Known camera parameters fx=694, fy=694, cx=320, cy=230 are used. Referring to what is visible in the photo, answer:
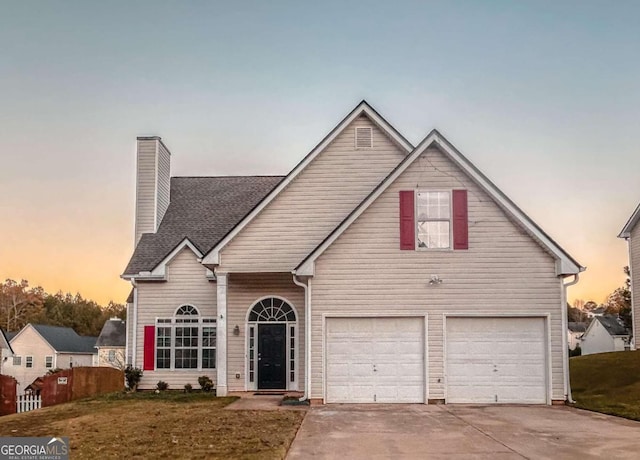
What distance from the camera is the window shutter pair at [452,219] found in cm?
1803

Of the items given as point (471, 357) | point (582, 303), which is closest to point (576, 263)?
point (471, 357)

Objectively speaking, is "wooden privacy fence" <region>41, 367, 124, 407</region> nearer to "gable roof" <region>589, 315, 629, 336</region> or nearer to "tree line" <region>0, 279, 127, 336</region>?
"gable roof" <region>589, 315, 629, 336</region>

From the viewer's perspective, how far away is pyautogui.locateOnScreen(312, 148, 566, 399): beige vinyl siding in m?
17.8

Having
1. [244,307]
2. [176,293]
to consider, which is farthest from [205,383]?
[176,293]

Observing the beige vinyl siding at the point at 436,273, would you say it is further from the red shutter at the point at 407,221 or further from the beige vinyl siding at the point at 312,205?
the beige vinyl siding at the point at 312,205

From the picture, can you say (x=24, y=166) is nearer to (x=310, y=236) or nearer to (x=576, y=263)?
(x=310, y=236)

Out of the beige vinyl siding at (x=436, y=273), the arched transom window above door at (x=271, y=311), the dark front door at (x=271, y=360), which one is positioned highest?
the beige vinyl siding at (x=436, y=273)

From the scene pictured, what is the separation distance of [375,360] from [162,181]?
12.0 meters

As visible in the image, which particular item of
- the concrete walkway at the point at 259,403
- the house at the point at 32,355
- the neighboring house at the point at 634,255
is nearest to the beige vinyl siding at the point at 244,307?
the concrete walkway at the point at 259,403

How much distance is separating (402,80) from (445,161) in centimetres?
474

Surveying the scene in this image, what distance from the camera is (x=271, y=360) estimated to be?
21156 millimetres

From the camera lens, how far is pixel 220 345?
19656mm

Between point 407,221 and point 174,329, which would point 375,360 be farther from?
point 174,329

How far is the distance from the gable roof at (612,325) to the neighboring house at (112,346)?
43.6 meters
